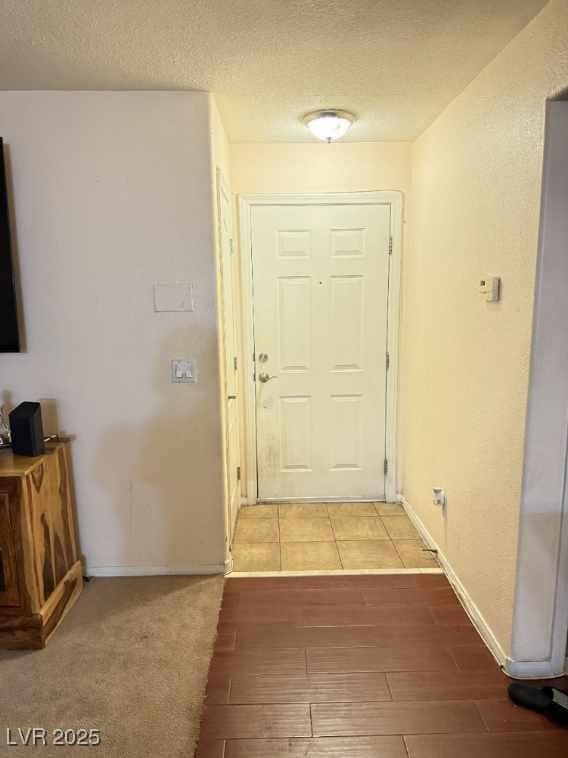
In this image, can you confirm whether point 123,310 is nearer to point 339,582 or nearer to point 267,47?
point 267,47

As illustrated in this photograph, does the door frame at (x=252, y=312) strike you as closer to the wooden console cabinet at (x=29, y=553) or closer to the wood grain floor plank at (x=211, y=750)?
the wooden console cabinet at (x=29, y=553)

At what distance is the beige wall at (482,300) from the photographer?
169 cm

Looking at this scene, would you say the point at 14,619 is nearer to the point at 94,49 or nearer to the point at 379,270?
the point at 94,49


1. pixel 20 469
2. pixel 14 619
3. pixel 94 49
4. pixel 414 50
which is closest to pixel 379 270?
pixel 414 50

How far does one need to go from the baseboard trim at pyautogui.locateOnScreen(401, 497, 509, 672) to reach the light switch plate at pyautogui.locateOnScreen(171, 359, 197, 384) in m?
1.60

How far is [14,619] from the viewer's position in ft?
6.71

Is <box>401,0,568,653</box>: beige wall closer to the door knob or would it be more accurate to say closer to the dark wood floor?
Result: the dark wood floor

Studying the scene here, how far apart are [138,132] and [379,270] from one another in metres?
1.67

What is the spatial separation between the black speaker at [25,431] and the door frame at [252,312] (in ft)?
4.66

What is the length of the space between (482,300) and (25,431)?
203 cm

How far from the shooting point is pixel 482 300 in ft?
6.74

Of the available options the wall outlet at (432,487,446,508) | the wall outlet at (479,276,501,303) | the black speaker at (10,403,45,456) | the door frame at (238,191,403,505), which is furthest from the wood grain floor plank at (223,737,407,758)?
the door frame at (238,191,403,505)

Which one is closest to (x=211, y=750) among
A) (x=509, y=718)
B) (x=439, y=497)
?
(x=509, y=718)

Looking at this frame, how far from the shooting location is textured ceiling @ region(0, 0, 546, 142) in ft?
5.17
